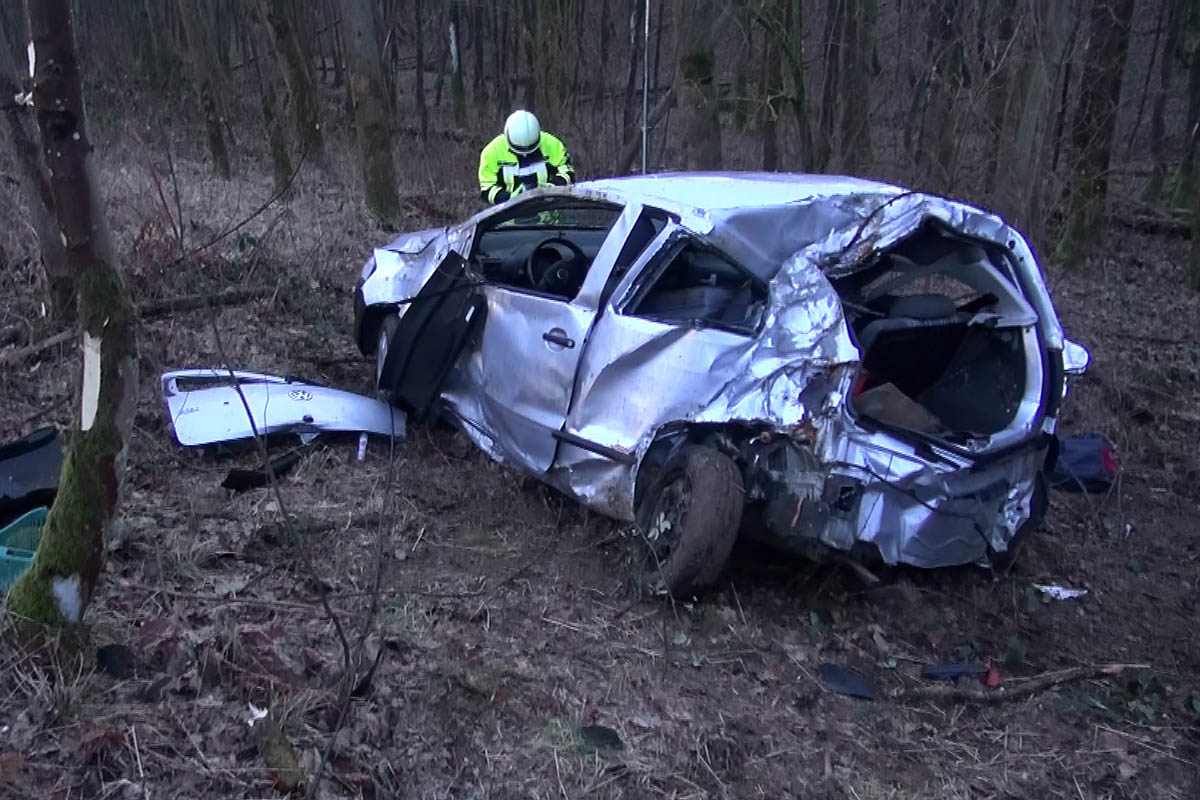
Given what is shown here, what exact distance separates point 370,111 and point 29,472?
26.8 feet

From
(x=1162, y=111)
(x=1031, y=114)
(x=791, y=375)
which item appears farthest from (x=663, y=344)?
(x=1162, y=111)

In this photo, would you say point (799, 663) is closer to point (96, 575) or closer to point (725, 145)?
point (96, 575)

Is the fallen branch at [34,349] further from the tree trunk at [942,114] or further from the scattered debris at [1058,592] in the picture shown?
the tree trunk at [942,114]

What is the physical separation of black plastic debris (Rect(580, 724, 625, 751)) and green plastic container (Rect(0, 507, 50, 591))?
2033 millimetres

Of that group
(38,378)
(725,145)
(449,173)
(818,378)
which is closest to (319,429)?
(38,378)

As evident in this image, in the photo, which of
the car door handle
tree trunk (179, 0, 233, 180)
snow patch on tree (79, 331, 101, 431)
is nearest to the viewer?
snow patch on tree (79, 331, 101, 431)

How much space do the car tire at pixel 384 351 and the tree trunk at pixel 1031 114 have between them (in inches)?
315

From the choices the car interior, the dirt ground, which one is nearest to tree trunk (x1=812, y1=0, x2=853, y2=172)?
the car interior

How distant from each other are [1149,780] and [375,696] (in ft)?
8.73

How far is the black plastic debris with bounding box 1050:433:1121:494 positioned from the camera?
6.50m

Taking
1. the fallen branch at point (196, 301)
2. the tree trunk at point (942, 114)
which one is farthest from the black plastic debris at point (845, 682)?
the tree trunk at point (942, 114)

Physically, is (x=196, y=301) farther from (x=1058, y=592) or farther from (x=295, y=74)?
(x=295, y=74)

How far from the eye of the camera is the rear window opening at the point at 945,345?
4848 millimetres

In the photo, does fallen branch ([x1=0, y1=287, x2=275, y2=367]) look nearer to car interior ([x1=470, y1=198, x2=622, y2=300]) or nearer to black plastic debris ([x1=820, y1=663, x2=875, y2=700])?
car interior ([x1=470, y1=198, x2=622, y2=300])
